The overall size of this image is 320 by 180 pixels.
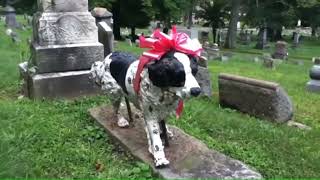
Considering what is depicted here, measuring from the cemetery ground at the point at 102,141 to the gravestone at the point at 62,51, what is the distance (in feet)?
0.92

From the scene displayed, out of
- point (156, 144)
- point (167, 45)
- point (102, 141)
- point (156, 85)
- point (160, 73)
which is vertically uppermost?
point (167, 45)

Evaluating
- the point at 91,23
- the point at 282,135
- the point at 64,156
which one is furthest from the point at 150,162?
the point at 91,23

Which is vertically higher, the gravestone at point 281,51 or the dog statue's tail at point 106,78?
the dog statue's tail at point 106,78

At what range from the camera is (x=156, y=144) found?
4121 millimetres

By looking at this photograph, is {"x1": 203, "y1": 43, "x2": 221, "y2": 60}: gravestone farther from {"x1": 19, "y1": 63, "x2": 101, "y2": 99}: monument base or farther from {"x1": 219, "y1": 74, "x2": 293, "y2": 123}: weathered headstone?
{"x1": 19, "y1": 63, "x2": 101, "y2": 99}: monument base

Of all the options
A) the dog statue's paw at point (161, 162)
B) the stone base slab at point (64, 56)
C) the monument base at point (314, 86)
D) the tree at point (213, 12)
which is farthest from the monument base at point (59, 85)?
the tree at point (213, 12)

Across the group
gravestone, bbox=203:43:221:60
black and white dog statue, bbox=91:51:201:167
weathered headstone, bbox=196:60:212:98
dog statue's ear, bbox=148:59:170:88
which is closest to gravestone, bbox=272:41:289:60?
gravestone, bbox=203:43:221:60

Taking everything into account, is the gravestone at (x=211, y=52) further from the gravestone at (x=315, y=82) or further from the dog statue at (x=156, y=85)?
the dog statue at (x=156, y=85)

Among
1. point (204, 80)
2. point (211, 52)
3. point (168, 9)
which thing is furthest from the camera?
point (168, 9)

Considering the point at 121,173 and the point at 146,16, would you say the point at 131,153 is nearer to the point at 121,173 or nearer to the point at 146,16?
the point at 121,173

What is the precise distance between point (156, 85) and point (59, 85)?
335cm

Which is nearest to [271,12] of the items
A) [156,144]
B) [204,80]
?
[204,80]

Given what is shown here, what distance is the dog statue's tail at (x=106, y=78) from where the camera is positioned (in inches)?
199

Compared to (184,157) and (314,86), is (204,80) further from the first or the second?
(314,86)
